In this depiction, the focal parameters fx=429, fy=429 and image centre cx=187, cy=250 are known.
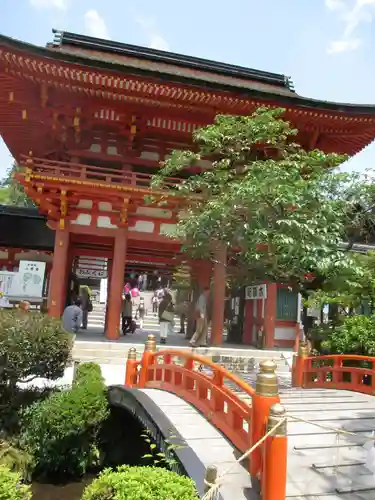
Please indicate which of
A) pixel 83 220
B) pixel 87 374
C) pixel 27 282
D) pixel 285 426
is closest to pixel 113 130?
pixel 83 220

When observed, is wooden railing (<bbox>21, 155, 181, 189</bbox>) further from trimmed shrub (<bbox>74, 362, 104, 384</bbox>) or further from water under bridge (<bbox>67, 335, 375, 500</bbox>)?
water under bridge (<bbox>67, 335, 375, 500</bbox>)

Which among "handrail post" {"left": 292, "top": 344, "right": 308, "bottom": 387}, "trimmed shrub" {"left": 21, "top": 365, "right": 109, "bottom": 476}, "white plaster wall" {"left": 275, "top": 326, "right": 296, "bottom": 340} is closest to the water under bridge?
"trimmed shrub" {"left": 21, "top": 365, "right": 109, "bottom": 476}

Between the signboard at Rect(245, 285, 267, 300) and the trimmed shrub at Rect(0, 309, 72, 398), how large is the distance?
8481mm

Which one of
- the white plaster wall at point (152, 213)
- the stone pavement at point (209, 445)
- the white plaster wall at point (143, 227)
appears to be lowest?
the stone pavement at point (209, 445)

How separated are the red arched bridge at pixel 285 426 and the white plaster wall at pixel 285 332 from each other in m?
7.54

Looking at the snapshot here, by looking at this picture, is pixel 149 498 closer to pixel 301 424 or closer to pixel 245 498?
pixel 245 498

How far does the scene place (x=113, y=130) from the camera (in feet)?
45.7

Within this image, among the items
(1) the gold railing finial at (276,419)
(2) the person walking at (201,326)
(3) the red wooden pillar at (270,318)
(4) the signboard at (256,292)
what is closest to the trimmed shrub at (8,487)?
(1) the gold railing finial at (276,419)

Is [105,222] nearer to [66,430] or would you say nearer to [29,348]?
[29,348]

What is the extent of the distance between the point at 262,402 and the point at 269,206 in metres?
5.35

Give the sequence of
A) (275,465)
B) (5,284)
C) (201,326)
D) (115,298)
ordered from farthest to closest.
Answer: (5,284) < (115,298) < (201,326) < (275,465)

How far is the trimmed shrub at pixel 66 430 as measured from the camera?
7730 millimetres

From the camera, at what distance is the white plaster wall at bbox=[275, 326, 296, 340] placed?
54.6 feet

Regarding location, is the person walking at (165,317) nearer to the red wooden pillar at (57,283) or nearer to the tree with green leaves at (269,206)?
the red wooden pillar at (57,283)
